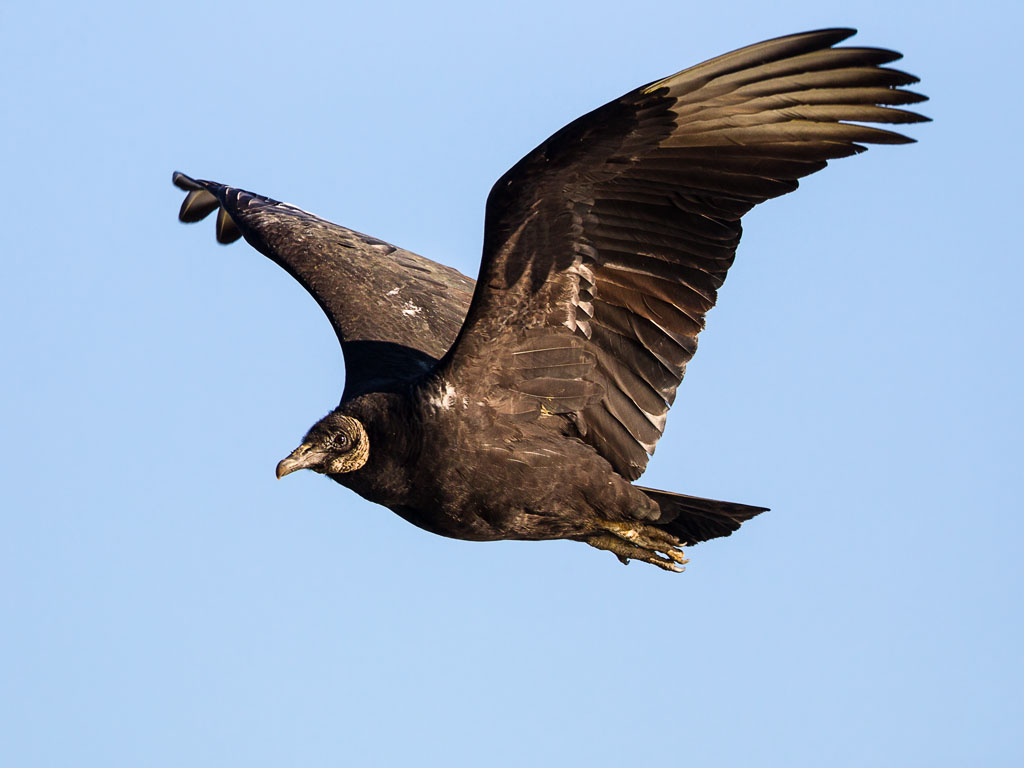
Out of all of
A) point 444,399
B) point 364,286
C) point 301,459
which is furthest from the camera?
point 364,286

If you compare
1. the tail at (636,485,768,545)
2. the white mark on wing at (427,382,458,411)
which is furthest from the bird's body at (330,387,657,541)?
the tail at (636,485,768,545)

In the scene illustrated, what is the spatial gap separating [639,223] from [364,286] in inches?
88.8

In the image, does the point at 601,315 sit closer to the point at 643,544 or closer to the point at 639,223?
the point at 639,223

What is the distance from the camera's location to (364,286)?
795cm

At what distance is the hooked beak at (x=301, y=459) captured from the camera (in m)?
6.04

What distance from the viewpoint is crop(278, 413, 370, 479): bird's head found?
240 inches

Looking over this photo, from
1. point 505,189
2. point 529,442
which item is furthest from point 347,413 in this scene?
point 505,189

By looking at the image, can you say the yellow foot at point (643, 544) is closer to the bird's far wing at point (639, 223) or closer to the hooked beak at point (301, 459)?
the bird's far wing at point (639, 223)

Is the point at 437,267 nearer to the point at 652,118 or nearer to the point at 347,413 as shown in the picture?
the point at 347,413

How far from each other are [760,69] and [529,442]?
1827 mm

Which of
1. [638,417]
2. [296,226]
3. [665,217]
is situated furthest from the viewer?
[296,226]

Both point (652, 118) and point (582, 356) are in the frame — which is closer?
point (652, 118)

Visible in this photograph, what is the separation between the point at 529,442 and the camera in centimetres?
642

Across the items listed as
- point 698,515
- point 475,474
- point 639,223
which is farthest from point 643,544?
point 639,223
